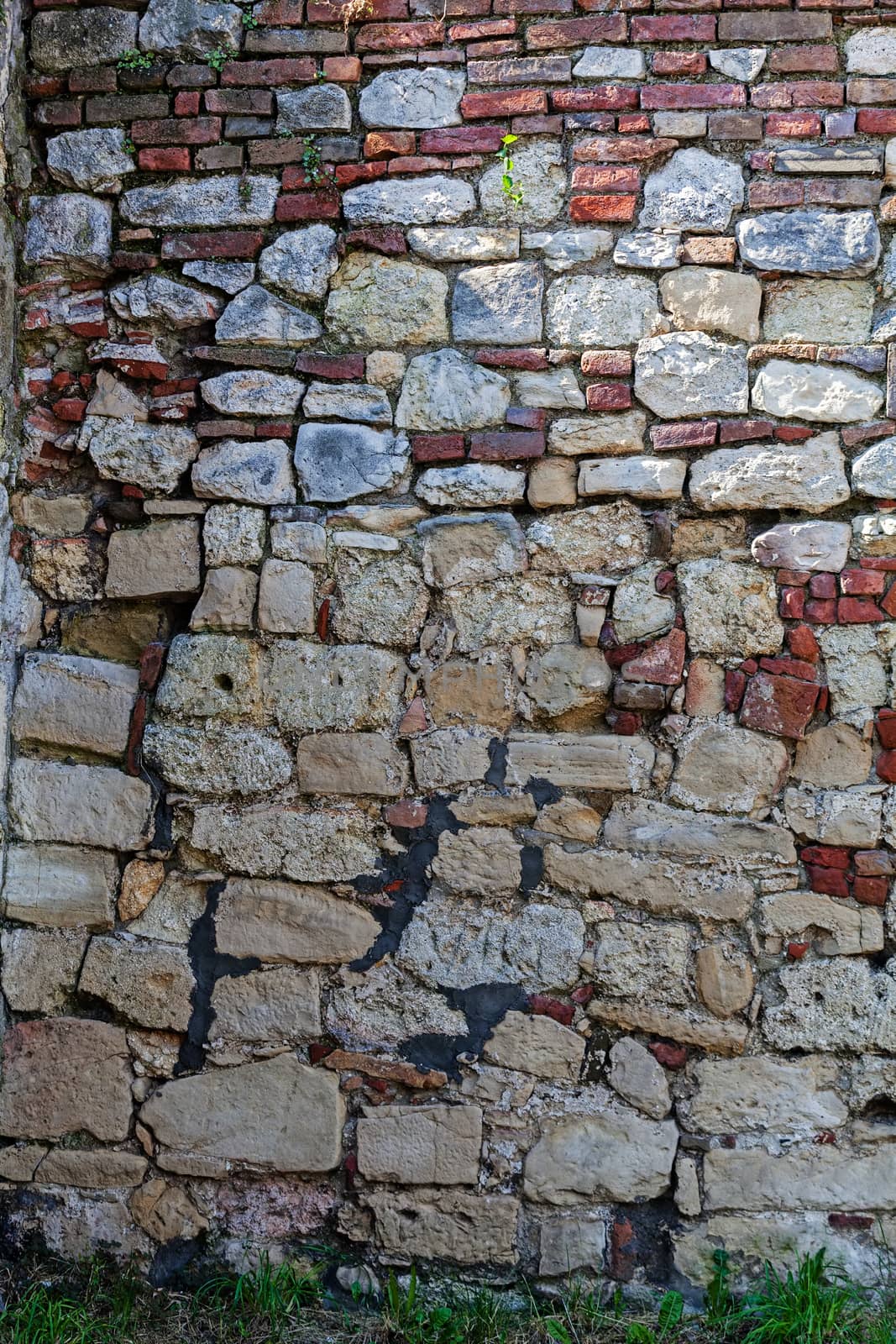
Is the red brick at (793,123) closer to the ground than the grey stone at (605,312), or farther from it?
farther from it

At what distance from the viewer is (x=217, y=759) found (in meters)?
2.64

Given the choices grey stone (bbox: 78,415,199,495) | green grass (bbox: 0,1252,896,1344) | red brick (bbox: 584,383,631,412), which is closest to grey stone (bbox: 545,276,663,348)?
red brick (bbox: 584,383,631,412)

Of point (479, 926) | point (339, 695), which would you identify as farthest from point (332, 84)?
point (479, 926)

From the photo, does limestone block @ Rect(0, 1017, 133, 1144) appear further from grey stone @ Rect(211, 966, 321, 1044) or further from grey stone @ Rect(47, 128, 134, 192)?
grey stone @ Rect(47, 128, 134, 192)

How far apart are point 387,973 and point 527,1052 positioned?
0.39 meters

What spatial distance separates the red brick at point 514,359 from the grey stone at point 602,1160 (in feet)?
6.05

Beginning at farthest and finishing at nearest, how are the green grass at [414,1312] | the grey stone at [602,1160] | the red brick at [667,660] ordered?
the red brick at [667,660] → the grey stone at [602,1160] → the green grass at [414,1312]

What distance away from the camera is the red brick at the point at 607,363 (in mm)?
2598

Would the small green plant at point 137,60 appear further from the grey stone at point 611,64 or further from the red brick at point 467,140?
the grey stone at point 611,64

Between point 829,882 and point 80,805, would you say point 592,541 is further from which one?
point 80,805

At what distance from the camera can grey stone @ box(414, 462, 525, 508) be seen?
2609 mm

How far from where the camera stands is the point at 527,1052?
2.50 m

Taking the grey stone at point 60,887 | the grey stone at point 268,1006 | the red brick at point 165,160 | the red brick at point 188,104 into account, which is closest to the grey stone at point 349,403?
the red brick at point 165,160

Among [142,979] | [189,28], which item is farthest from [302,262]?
[142,979]
